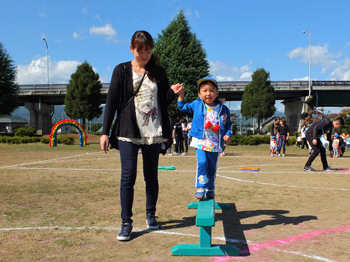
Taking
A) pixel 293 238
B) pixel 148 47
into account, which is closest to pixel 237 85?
pixel 148 47

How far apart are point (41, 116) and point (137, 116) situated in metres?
47.5

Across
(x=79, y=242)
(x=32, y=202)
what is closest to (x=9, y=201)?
(x=32, y=202)

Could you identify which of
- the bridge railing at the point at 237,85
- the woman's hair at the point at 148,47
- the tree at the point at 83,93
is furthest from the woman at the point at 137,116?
the bridge railing at the point at 237,85

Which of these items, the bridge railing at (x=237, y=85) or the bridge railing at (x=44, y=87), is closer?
the bridge railing at (x=44, y=87)

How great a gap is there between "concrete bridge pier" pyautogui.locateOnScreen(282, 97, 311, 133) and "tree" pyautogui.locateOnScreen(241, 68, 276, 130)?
Result: 157 inches

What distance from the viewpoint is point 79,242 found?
349 cm

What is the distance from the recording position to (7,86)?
117 ft

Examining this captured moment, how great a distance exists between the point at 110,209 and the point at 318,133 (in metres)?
→ 7.59

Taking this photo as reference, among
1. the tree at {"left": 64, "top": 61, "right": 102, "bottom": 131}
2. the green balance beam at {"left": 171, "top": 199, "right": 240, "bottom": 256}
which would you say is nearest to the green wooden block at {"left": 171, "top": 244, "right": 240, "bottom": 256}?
the green balance beam at {"left": 171, "top": 199, "right": 240, "bottom": 256}

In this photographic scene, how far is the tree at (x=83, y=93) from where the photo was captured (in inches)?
1645

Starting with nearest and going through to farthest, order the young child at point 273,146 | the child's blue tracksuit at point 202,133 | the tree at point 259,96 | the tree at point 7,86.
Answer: the child's blue tracksuit at point 202,133
the young child at point 273,146
the tree at point 7,86
the tree at point 259,96

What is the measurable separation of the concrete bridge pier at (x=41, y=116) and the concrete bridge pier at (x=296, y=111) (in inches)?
1350

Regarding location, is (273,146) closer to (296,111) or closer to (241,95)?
(241,95)

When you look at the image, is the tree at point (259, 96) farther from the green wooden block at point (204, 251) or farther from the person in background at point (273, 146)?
the green wooden block at point (204, 251)
